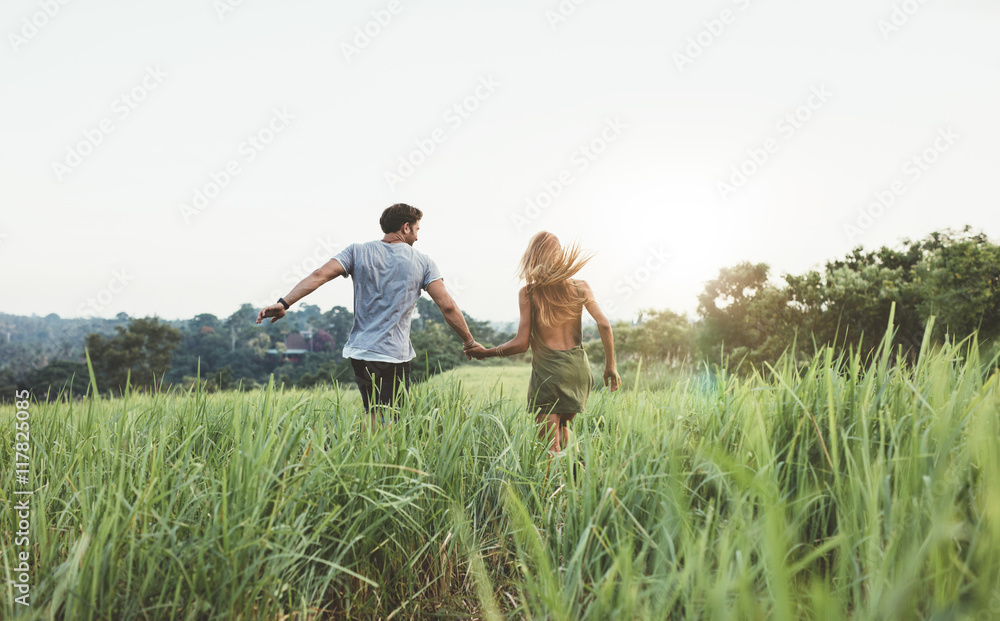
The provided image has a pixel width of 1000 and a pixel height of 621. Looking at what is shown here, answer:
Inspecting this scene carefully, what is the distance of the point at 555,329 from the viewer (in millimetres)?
4391

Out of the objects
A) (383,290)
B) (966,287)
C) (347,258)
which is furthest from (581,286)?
(966,287)

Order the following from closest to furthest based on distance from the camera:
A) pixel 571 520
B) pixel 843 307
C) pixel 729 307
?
pixel 571 520, pixel 843 307, pixel 729 307

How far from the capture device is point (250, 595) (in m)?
1.90

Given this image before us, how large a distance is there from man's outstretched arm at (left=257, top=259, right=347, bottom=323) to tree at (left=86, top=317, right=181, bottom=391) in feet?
135

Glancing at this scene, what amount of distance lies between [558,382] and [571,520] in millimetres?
2022

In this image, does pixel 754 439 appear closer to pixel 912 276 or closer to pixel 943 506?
pixel 943 506

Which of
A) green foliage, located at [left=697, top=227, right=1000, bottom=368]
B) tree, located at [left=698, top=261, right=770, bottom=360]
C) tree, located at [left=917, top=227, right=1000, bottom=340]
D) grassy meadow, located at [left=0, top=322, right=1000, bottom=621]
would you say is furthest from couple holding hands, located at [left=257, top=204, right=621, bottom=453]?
tree, located at [left=698, top=261, right=770, bottom=360]

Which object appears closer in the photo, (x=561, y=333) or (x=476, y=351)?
(x=561, y=333)

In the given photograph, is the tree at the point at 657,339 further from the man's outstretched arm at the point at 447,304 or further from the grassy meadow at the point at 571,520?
the grassy meadow at the point at 571,520

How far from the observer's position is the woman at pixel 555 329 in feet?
14.0

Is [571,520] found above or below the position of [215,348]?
below

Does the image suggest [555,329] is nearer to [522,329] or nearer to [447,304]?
[522,329]

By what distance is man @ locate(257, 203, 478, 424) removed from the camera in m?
4.34

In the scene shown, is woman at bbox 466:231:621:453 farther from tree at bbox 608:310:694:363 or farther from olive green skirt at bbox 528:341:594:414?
tree at bbox 608:310:694:363
